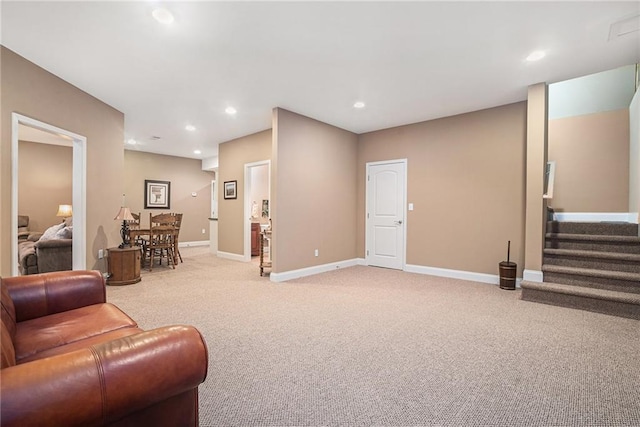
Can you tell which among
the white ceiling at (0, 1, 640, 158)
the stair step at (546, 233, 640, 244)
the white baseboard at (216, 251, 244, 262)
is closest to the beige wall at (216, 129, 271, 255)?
the white baseboard at (216, 251, 244, 262)

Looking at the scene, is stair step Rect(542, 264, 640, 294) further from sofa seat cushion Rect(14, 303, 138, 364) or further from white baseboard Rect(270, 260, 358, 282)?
sofa seat cushion Rect(14, 303, 138, 364)

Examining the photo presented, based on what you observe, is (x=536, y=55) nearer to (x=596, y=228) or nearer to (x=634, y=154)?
(x=596, y=228)

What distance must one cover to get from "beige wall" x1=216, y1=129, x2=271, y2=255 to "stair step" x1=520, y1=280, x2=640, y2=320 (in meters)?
4.79

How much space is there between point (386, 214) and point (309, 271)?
191cm

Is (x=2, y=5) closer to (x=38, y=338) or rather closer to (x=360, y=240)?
(x=38, y=338)

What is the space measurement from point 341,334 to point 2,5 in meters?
3.89

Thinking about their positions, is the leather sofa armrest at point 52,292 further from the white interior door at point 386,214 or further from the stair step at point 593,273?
the stair step at point 593,273

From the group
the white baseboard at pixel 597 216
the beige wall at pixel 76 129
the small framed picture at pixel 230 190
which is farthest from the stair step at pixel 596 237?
the beige wall at pixel 76 129

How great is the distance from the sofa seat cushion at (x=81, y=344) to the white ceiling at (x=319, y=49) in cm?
239

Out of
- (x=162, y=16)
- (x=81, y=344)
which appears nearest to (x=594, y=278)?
(x=81, y=344)

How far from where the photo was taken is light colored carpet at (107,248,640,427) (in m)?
1.65

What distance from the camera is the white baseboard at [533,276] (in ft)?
12.4

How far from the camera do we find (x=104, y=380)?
918mm

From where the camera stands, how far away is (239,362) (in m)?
2.16
